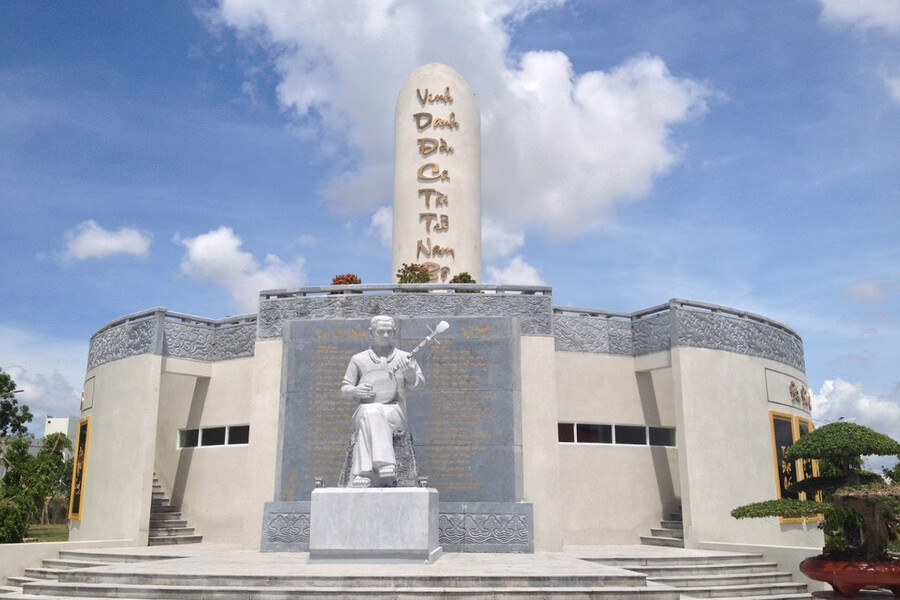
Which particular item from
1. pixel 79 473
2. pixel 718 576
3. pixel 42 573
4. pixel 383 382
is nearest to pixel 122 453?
pixel 79 473

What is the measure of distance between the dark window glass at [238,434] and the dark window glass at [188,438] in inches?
34.0

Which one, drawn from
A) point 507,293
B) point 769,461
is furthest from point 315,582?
point 769,461

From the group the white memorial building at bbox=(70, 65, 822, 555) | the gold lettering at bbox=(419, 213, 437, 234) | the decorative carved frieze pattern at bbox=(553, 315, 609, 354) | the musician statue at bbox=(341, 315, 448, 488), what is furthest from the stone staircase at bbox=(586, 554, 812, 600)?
the gold lettering at bbox=(419, 213, 437, 234)

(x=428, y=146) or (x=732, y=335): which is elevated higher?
(x=428, y=146)

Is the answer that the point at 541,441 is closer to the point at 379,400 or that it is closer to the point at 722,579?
the point at 722,579

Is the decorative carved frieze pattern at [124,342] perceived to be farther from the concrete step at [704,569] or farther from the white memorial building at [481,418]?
the concrete step at [704,569]

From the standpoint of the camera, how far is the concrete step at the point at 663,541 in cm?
1301

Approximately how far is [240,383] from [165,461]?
8.30 ft

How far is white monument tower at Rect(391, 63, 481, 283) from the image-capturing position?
17.0 meters

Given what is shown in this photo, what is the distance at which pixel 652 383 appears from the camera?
14.6 meters

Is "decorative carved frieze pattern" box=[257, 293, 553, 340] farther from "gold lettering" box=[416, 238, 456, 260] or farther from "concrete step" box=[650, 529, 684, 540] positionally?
"concrete step" box=[650, 529, 684, 540]

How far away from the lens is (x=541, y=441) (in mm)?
12461

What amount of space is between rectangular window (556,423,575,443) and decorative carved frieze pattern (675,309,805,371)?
96.3 inches

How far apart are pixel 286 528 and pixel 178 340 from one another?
15.6 ft
